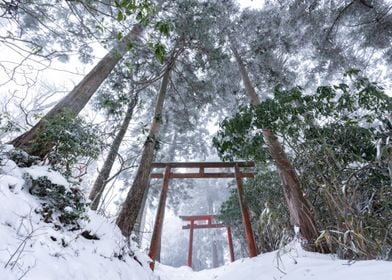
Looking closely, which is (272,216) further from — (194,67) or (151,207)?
(151,207)

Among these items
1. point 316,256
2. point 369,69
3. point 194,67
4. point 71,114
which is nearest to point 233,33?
point 194,67

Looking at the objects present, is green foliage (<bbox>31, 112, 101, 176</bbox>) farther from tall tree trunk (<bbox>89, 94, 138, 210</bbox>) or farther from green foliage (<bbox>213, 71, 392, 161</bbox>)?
green foliage (<bbox>213, 71, 392, 161</bbox>)

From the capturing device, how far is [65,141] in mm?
3752

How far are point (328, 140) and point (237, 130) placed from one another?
4.32 ft

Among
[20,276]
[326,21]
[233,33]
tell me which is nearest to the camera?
[20,276]

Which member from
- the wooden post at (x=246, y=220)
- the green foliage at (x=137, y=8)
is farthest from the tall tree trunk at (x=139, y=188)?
the green foliage at (x=137, y=8)

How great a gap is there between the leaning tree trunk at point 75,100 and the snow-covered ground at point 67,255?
709mm

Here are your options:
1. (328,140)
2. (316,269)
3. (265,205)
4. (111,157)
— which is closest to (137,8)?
(316,269)

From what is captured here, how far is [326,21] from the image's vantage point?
269 inches

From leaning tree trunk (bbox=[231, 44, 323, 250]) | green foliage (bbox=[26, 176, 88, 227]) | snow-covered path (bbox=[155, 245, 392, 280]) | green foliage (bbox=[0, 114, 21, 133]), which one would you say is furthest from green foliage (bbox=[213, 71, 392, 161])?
green foliage (bbox=[0, 114, 21, 133])

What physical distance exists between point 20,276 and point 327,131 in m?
3.81

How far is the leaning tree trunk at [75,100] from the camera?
3.65m

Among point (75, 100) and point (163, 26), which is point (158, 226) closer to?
point (75, 100)

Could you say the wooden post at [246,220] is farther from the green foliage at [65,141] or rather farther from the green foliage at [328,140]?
the green foliage at [65,141]
